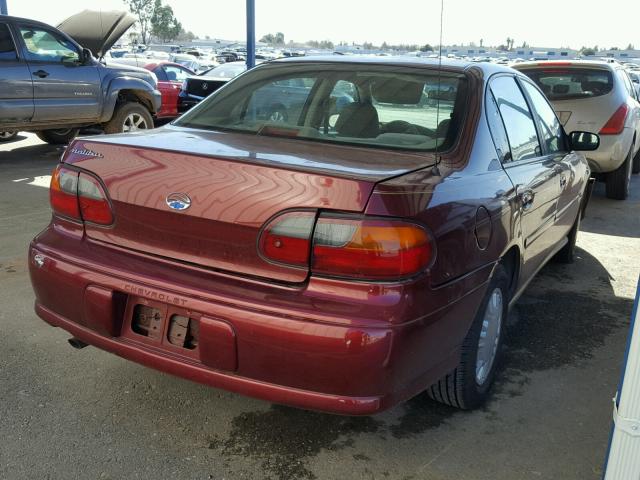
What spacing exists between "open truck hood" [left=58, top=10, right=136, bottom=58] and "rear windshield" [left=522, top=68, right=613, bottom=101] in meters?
6.48

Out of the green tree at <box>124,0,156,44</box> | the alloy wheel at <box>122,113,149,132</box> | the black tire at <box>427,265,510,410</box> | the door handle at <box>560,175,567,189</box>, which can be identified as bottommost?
the black tire at <box>427,265,510,410</box>

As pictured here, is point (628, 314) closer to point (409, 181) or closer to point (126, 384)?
point (409, 181)

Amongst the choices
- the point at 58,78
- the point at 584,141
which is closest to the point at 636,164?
the point at 584,141

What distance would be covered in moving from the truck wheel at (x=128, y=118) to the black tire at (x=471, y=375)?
7.73 metres

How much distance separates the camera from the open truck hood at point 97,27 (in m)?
10.3

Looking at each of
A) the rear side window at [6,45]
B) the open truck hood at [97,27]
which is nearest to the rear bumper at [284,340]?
the rear side window at [6,45]

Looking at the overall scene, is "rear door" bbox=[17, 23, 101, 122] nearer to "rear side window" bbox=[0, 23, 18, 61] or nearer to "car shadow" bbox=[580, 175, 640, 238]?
"rear side window" bbox=[0, 23, 18, 61]

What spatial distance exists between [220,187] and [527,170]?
5.50 feet

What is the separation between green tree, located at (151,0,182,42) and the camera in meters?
89.3

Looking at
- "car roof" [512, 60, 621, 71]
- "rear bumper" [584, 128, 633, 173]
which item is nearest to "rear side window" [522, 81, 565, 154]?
"rear bumper" [584, 128, 633, 173]

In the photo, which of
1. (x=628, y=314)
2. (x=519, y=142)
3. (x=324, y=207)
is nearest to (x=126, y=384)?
(x=324, y=207)

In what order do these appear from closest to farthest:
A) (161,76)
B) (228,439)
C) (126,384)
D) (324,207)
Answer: (324,207)
(228,439)
(126,384)
(161,76)

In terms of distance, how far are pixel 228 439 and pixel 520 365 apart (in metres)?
1.58

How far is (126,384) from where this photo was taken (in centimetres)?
305
